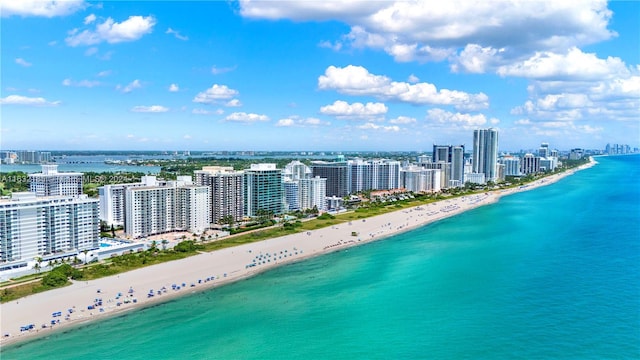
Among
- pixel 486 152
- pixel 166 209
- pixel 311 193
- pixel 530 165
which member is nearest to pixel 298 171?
pixel 311 193

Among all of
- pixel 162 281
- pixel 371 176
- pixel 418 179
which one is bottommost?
pixel 162 281

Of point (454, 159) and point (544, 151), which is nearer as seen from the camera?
point (454, 159)

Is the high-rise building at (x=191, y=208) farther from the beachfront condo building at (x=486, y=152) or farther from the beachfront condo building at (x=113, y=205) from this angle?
the beachfront condo building at (x=486, y=152)

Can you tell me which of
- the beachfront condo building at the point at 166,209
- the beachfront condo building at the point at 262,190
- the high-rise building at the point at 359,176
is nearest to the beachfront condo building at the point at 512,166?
the high-rise building at the point at 359,176

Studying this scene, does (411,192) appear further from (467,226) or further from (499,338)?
(499,338)

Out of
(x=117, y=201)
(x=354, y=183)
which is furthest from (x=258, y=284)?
(x=354, y=183)

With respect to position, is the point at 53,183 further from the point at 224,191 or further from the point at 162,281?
the point at 162,281
